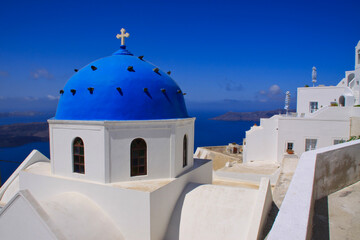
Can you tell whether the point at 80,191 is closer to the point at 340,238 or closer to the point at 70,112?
the point at 70,112

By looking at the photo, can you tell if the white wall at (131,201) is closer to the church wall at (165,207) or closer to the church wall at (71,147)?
the church wall at (165,207)

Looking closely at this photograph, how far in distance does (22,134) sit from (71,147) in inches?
1521

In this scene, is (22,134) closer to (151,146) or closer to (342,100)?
(151,146)

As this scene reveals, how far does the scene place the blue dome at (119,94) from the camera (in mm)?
8156

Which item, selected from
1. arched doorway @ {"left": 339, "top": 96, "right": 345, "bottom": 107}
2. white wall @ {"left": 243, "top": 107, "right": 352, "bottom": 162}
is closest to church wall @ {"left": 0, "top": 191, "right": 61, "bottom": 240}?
white wall @ {"left": 243, "top": 107, "right": 352, "bottom": 162}

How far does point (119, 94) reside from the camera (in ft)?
27.0

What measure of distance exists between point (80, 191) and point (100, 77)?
153 inches

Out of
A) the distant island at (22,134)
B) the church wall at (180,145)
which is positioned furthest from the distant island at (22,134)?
the church wall at (180,145)

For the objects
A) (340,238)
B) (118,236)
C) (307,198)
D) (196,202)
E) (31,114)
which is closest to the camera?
(307,198)

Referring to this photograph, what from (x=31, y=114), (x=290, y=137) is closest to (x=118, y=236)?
(x=290, y=137)

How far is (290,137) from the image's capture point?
1847 centimetres

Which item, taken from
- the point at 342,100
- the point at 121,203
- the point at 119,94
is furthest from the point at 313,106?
the point at 121,203

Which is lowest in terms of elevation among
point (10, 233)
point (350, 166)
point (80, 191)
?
point (10, 233)

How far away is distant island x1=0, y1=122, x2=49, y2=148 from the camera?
1486 inches
